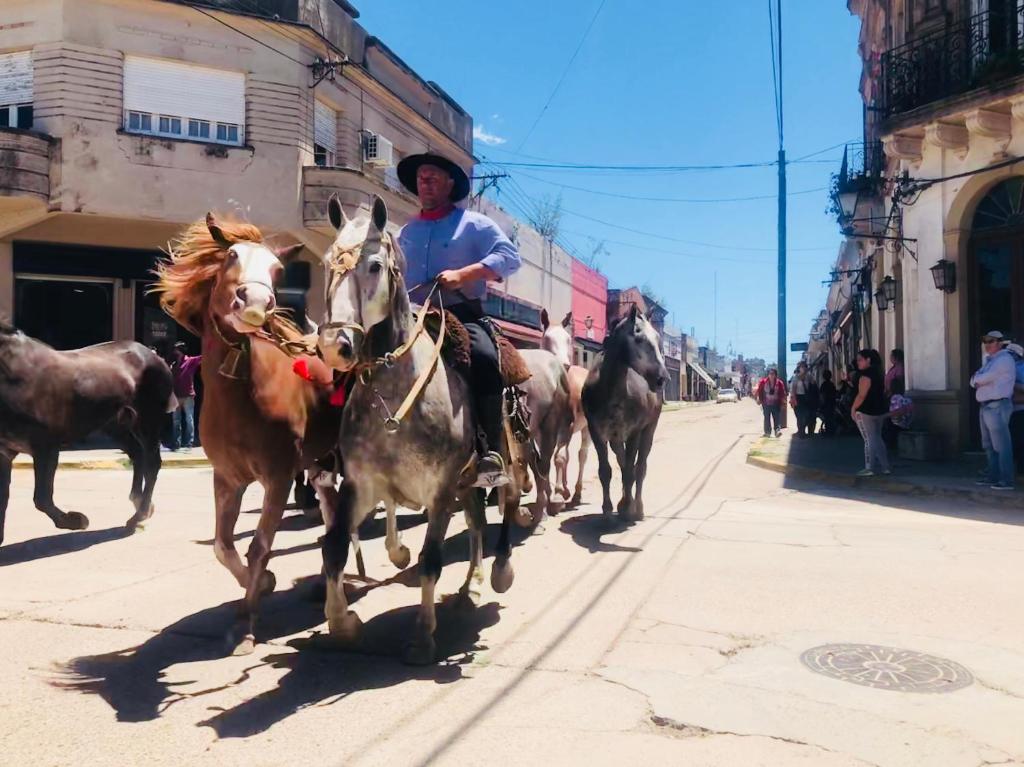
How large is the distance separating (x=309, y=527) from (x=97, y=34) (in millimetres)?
12679

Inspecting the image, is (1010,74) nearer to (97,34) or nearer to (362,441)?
(362,441)

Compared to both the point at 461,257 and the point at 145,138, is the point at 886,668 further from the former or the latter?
the point at 145,138

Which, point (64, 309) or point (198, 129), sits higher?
point (198, 129)

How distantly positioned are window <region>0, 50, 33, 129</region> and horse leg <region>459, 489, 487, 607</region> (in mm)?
15132

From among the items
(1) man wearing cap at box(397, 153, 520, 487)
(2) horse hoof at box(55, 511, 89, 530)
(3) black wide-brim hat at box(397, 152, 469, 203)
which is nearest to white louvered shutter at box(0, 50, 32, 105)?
(2) horse hoof at box(55, 511, 89, 530)

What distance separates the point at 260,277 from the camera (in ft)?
12.8

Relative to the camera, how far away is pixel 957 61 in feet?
40.3

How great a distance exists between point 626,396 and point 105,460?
32.2ft

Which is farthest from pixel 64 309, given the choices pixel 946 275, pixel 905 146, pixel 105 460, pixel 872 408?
pixel 946 275

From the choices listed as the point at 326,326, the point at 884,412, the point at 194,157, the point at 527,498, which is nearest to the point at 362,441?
the point at 326,326

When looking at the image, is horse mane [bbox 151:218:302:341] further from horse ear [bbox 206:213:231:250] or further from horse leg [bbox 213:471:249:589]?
horse leg [bbox 213:471:249:589]

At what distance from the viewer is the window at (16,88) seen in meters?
15.1

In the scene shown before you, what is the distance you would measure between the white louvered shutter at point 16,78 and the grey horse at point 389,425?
1517 cm

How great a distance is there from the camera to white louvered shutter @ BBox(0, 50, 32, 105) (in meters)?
15.1
